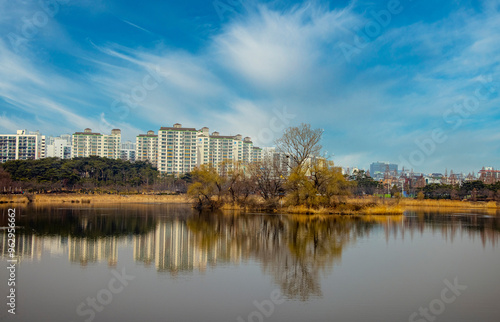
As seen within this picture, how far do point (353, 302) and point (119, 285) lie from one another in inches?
236

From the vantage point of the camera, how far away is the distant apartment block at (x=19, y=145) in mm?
154375

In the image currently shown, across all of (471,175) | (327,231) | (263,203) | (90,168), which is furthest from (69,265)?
(471,175)

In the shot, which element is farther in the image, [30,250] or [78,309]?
[30,250]

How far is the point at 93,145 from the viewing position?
6393 inches

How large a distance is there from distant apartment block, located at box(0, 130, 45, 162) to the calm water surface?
514ft

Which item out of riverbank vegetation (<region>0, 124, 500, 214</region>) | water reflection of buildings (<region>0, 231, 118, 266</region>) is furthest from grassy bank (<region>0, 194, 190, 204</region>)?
water reflection of buildings (<region>0, 231, 118, 266</region>)

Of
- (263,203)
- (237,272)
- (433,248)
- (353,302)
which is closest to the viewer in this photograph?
(353,302)

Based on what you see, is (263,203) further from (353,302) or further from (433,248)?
(353,302)

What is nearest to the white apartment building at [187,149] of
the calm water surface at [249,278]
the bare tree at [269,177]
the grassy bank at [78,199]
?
the grassy bank at [78,199]

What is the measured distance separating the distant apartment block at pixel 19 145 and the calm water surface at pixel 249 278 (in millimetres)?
156672

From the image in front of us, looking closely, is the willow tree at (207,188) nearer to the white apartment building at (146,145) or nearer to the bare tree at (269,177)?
the bare tree at (269,177)

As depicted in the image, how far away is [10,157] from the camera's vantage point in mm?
154000

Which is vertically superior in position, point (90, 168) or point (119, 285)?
point (90, 168)

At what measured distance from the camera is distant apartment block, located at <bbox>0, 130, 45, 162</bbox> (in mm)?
154375
